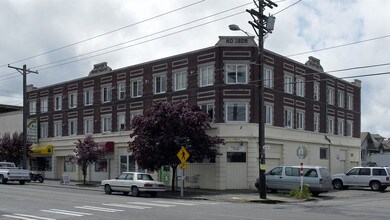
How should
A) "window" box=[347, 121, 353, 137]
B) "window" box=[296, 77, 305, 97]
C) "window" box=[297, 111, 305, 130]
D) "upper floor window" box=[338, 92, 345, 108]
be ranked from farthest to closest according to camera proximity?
"window" box=[347, 121, 353, 137], "upper floor window" box=[338, 92, 345, 108], "window" box=[296, 77, 305, 97], "window" box=[297, 111, 305, 130]

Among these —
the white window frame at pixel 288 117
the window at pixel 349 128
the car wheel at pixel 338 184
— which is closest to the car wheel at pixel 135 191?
the white window frame at pixel 288 117

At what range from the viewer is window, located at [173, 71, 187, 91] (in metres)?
36.5

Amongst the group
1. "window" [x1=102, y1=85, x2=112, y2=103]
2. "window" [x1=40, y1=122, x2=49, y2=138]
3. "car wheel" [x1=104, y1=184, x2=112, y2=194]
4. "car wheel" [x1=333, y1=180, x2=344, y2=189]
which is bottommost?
"car wheel" [x1=333, y1=180, x2=344, y2=189]

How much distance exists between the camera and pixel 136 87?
1602 inches

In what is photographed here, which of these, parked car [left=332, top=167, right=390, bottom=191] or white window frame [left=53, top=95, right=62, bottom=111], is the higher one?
white window frame [left=53, top=95, right=62, bottom=111]

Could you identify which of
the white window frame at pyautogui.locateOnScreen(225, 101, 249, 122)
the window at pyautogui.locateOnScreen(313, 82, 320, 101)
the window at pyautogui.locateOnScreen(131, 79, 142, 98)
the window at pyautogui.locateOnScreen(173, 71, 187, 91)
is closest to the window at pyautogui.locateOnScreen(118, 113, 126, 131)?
the window at pyautogui.locateOnScreen(131, 79, 142, 98)

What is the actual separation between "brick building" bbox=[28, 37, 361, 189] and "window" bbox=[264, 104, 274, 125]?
0.23 feet

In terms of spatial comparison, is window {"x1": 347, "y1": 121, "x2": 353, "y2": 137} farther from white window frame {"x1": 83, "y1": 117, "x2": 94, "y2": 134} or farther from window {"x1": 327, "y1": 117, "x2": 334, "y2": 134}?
white window frame {"x1": 83, "y1": 117, "x2": 94, "y2": 134}

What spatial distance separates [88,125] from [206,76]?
50.2 ft

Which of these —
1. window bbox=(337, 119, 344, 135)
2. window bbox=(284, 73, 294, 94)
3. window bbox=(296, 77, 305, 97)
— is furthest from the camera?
window bbox=(337, 119, 344, 135)

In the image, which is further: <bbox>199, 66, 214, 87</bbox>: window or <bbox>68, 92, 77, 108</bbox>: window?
<bbox>68, 92, 77, 108</bbox>: window

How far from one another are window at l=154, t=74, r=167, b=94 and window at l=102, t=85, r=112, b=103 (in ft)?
19.8

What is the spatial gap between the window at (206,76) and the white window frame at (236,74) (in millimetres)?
1147

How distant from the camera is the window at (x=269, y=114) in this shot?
3581 cm
